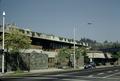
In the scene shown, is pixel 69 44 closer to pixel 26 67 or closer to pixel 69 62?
pixel 69 62

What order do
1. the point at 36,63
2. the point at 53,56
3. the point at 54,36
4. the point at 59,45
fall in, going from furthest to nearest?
the point at 59,45, the point at 54,36, the point at 53,56, the point at 36,63

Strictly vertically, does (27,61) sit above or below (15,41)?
below

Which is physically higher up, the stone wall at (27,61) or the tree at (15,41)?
the tree at (15,41)

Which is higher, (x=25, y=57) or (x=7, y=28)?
(x=7, y=28)

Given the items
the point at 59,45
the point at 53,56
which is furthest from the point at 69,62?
the point at 59,45

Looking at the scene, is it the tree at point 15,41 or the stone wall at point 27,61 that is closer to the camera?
the tree at point 15,41

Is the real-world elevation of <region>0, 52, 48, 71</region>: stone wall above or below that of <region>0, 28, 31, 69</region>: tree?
below

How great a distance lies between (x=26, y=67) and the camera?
64.6 meters

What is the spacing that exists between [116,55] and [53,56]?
64.1m

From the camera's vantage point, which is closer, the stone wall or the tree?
the tree

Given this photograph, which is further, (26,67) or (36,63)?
(36,63)

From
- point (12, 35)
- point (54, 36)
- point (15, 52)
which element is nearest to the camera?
point (12, 35)

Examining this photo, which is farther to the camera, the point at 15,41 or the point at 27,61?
the point at 27,61

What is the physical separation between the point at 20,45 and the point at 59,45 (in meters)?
52.1
